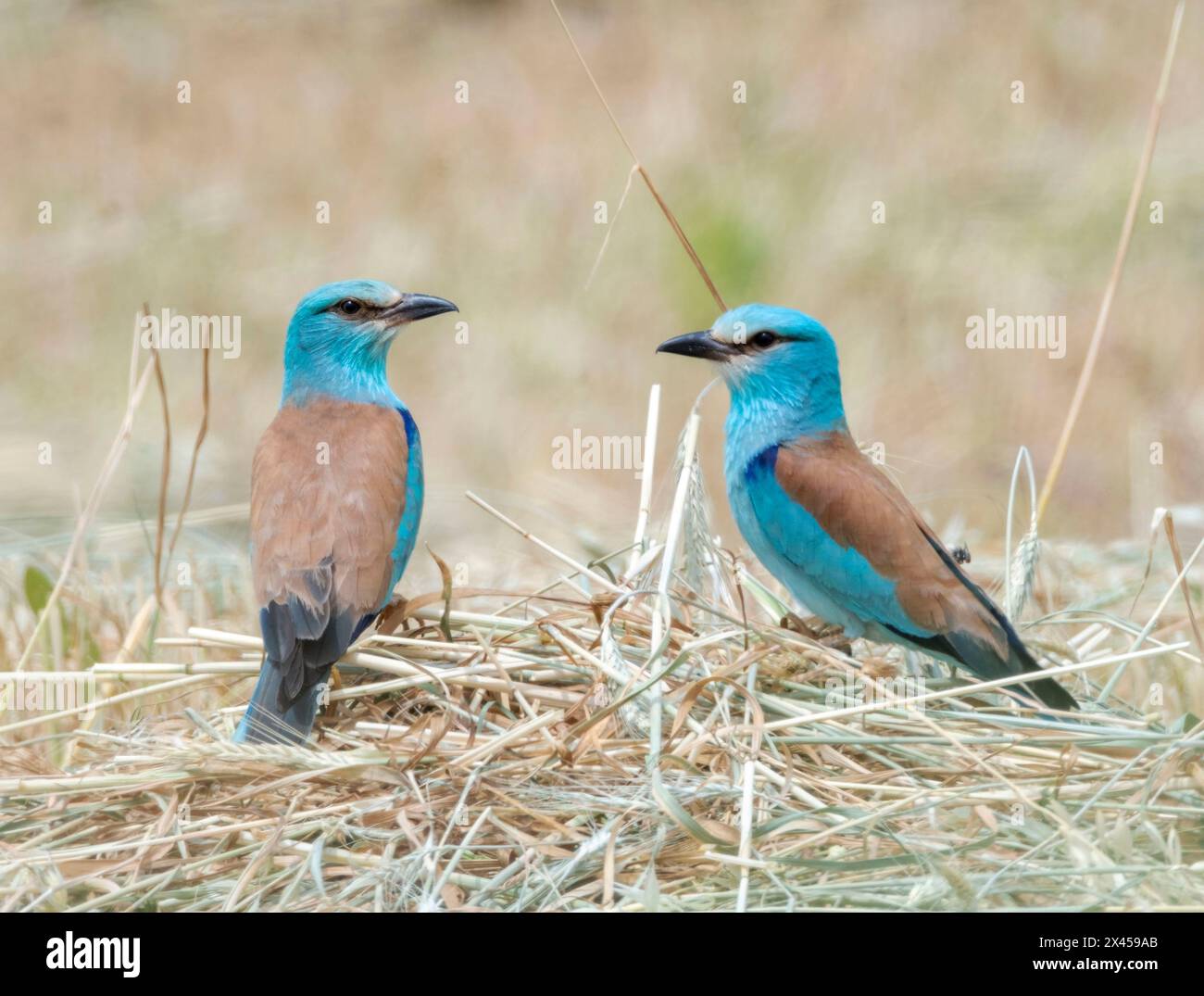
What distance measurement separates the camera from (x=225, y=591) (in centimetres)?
521

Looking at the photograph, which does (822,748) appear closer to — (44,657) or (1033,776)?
(1033,776)

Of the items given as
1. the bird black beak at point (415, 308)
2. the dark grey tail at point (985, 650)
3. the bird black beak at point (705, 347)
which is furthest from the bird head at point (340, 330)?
the dark grey tail at point (985, 650)

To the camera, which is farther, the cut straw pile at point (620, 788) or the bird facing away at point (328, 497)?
the bird facing away at point (328, 497)

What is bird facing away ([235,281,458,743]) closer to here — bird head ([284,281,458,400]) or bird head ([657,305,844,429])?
bird head ([284,281,458,400])

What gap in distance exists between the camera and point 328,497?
3891 mm

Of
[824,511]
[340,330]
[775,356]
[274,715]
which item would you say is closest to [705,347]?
[775,356]

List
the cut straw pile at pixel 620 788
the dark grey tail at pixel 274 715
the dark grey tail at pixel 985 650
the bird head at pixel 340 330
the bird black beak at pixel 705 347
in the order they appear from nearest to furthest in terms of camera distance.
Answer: the cut straw pile at pixel 620 788
the dark grey tail at pixel 274 715
the dark grey tail at pixel 985 650
the bird black beak at pixel 705 347
the bird head at pixel 340 330

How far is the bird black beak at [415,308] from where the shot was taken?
13.7 ft

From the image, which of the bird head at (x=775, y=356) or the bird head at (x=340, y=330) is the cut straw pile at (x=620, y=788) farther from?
the bird head at (x=340, y=330)

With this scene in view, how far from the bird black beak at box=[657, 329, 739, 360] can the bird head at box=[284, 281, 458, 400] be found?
0.74m

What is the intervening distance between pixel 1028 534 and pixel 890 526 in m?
0.35

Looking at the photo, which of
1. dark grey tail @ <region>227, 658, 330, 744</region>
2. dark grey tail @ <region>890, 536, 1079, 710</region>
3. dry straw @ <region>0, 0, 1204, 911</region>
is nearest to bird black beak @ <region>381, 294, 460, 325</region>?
dry straw @ <region>0, 0, 1204, 911</region>

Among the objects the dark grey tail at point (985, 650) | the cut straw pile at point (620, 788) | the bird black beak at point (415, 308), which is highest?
the bird black beak at point (415, 308)

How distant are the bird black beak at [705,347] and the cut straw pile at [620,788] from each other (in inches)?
16.8
